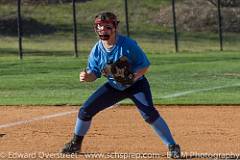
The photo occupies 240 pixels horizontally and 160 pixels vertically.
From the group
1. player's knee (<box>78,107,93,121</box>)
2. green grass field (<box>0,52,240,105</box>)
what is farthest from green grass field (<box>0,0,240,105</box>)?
player's knee (<box>78,107,93,121</box>)

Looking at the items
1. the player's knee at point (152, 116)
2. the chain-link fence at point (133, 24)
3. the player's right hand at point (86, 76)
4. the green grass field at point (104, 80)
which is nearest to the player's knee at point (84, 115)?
the player's right hand at point (86, 76)

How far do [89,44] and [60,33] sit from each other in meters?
4.84

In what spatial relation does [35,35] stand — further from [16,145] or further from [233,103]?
[16,145]

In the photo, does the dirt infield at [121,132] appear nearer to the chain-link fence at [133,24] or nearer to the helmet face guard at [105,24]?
the helmet face guard at [105,24]

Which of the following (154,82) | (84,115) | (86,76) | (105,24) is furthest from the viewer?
(154,82)

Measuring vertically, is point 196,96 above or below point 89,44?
above

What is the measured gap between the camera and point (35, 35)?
44.4m

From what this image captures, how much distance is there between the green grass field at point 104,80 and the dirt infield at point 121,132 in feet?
5.09

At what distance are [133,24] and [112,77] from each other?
131 ft

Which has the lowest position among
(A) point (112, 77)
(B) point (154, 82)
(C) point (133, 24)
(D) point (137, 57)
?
(C) point (133, 24)

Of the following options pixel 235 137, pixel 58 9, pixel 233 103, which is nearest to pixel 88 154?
pixel 235 137

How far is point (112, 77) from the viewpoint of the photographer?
8008 millimetres

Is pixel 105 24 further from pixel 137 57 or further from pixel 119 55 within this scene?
pixel 137 57

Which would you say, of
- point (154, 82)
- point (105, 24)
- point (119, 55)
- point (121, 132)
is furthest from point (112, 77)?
point (154, 82)
